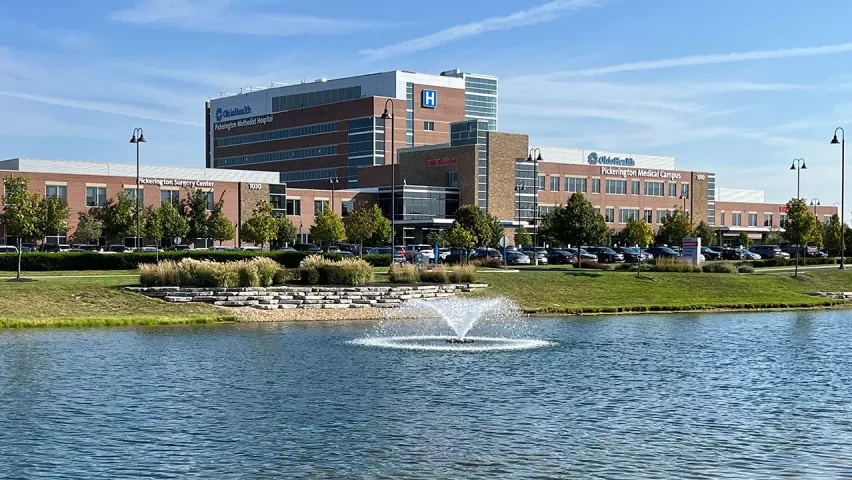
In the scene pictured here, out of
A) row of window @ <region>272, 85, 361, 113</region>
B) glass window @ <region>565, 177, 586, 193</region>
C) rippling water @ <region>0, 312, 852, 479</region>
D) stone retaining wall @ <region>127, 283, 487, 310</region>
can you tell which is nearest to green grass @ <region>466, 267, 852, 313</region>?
stone retaining wall @ <region>127, 283, 487, 310</region>

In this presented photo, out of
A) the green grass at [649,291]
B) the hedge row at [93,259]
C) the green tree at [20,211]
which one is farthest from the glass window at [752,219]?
the green tree at [20,211]

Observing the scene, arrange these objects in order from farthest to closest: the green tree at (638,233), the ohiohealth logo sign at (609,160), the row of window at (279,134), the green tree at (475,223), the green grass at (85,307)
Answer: the row of window at (279,134) → the ohiohealth logo sign at (609,160) → the green tree at (638,233) → the green tree at (475,223) → the green grass at (85,307)

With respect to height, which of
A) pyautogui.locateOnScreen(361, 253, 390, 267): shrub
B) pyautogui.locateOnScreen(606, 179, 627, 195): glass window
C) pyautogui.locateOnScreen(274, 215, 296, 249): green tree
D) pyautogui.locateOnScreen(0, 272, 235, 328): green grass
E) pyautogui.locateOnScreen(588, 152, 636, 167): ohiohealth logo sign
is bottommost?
pyautogui.locateOnScreen(0, 272, 235, 328): green grass

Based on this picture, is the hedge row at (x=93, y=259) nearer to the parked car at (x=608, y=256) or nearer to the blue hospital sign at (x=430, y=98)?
the parked car at (x=608, y=256)

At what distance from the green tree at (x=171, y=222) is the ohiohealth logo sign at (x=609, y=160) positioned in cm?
5483

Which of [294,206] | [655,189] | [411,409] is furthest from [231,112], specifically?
[411,409]

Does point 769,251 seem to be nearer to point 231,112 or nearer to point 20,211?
point 20,211

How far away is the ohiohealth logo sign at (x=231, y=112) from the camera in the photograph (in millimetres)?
158413

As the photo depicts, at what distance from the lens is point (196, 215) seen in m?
97.7

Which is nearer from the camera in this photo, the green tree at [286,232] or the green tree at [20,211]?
the green tree at [20,211]

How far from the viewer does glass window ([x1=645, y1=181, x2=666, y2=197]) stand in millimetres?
135125

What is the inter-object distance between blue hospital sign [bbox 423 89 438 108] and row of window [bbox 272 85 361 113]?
8780 millimetres

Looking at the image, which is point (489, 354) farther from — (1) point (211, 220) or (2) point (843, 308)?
(1) point (211, 220)

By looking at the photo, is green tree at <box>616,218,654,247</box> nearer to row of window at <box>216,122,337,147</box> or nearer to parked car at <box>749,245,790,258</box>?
parked car at <box>749,245,790,258</box>
